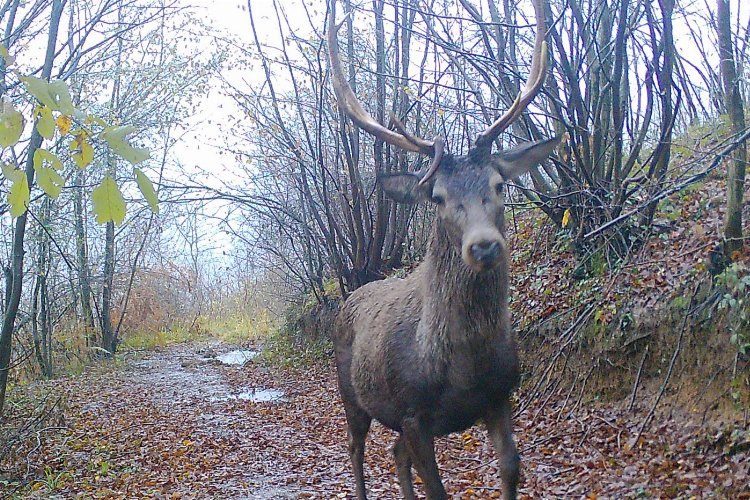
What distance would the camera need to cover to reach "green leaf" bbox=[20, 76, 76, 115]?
190cm

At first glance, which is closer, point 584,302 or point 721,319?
point 721,319

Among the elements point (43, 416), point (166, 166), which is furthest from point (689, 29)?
point (166, 166)

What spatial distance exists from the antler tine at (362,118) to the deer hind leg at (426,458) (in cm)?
179

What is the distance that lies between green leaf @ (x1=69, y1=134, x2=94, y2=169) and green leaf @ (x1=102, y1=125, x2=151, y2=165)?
39cm

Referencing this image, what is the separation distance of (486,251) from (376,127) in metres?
1.80

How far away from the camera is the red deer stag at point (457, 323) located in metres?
4.02

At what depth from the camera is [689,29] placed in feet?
28.9

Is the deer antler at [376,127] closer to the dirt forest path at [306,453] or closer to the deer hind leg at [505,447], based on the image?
the deer hind leg at [505,447]

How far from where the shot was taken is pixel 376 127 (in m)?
5.06

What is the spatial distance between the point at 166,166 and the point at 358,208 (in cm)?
620

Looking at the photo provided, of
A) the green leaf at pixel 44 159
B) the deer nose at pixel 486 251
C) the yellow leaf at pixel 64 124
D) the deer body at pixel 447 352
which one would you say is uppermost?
the yellow leaf at pixel 64 124

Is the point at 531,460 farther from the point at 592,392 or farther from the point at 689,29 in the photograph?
the point at 689,29

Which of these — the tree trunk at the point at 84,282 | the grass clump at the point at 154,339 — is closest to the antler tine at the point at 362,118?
the tree trunk at the point at 84,282

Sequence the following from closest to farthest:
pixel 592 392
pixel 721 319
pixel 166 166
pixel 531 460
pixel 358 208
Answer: pixel 721 319, pixel 531 460, pixel 592 392, pixel 358 208, pixel 166 166
